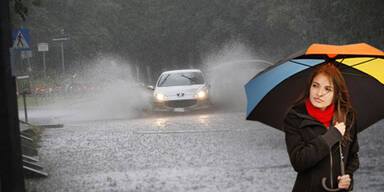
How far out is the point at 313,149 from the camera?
3256mm

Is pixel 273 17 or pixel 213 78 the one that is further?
pixel 273 17

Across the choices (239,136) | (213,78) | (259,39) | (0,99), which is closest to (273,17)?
(259,39)

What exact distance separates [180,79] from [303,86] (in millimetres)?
17004

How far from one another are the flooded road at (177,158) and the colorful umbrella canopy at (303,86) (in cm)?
350

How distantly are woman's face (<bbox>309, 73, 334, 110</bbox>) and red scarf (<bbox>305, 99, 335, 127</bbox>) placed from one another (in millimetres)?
22

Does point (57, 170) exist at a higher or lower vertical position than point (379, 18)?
lower

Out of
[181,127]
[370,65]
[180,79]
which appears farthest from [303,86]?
[180,79]

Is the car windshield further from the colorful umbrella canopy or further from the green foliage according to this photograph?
the green foliage

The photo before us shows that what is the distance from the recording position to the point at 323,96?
11.2 ft

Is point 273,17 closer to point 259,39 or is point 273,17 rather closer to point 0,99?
point 259,39

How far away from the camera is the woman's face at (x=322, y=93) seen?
3.42 m

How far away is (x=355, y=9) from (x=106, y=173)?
19050 mm

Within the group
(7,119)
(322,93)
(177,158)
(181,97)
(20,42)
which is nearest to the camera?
Result: (322,93)

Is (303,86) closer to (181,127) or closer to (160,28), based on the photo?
(181,127)
